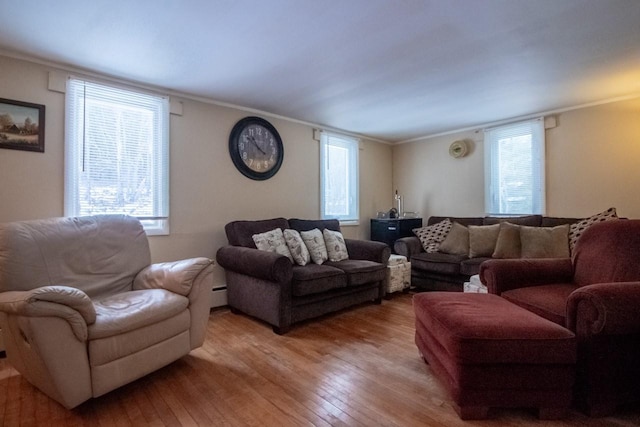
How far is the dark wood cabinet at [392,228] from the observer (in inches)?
181

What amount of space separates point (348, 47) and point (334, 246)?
6.70 ft

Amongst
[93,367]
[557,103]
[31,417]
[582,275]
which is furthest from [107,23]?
[557,103]

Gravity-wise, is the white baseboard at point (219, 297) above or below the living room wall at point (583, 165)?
below

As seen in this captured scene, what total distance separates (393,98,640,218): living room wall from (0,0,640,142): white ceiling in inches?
9.7

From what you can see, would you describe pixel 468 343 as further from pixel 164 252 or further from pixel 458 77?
pixel 164 252

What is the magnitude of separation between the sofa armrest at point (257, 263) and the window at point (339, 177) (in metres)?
1.63

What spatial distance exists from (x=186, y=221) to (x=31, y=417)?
6.14ft

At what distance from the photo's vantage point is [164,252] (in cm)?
307

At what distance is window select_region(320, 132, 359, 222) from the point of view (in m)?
4.44

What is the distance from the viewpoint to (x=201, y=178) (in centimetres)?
332

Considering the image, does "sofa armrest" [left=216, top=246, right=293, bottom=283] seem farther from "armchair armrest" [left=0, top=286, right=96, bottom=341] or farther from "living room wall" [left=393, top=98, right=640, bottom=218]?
"living room wall" [left=393, top=98, right=640, bottom=218]

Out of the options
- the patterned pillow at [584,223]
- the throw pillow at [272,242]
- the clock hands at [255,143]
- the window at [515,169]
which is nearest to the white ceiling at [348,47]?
the clock hands at [255,143]

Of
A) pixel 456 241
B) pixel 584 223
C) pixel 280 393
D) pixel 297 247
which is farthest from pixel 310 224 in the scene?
pixel 584 223

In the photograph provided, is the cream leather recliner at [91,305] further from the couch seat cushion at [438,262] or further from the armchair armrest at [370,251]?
the couch seat cushion at [438,262]
